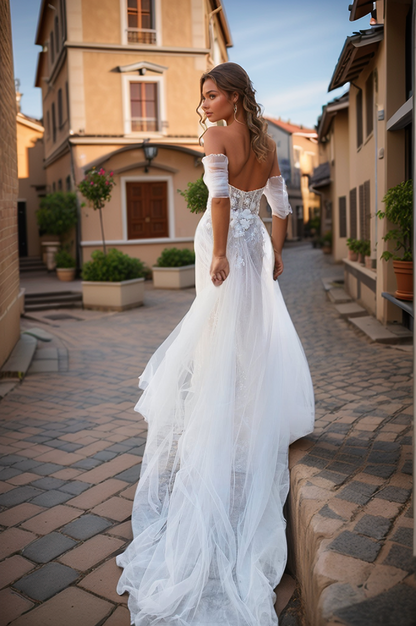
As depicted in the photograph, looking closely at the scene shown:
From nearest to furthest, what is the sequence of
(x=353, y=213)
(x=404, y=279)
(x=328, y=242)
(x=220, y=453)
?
(x=220, y=453) → (x=404, y=279) → (x=353, y=213) → (x=328, y=242)

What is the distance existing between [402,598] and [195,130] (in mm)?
18049

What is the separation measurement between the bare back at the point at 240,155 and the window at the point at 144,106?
15.7 m

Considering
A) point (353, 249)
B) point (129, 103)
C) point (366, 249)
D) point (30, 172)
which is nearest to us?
point (366, 249)

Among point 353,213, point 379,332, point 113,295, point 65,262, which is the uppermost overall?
point 353,213

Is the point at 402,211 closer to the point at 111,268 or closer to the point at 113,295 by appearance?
the point at 113,295

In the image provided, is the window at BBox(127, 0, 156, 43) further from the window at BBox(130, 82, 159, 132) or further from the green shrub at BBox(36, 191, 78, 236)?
the green shrub at BBox(36, 191, 78, 236)

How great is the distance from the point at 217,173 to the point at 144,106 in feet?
53.0

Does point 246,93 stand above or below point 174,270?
above

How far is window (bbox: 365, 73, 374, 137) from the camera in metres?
9.93

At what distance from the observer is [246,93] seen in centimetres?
292

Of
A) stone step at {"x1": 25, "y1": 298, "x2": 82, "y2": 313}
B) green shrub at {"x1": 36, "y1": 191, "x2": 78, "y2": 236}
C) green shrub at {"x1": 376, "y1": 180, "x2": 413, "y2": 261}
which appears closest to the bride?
green shrub at {"x1": 376, "y1": 180, "x2": 413, "y2": 261}

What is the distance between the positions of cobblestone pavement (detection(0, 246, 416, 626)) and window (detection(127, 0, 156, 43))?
1431 cm

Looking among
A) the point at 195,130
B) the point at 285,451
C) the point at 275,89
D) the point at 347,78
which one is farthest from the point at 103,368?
the point at 195,130

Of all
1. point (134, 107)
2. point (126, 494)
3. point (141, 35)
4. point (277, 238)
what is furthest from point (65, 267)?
point (277, 238)
